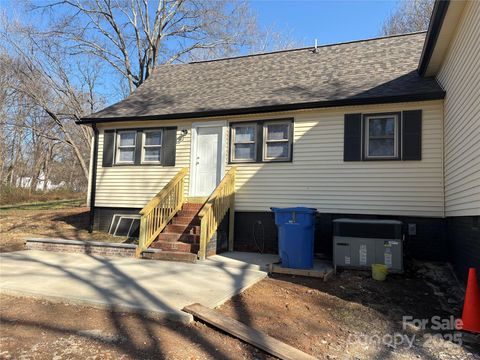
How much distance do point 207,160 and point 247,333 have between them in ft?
21.8

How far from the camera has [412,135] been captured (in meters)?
8.09

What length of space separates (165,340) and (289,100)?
271 inches

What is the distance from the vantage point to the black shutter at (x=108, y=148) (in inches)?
433

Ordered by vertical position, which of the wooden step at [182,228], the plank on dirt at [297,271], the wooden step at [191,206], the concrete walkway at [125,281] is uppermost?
the wooden step at [191,206]

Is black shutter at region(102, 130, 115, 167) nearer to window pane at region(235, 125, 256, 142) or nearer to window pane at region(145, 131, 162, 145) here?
window pane at region(145, 131, 162, 145)

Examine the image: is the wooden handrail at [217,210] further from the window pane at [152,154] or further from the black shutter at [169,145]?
the window pane at [152,154]

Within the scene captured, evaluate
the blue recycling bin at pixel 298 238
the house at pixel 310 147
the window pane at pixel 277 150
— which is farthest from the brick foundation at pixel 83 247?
the window pane at pixel 277 150

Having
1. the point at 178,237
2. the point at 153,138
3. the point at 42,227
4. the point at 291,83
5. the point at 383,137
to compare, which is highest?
the point at 291,83

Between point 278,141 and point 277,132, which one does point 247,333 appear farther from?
point 277,132

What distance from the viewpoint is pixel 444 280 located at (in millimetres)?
6473

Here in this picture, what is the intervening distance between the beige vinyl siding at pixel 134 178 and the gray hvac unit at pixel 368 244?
4777 millimetres

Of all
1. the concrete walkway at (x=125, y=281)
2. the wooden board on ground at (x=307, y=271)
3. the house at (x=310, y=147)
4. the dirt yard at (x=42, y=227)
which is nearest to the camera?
the concrete walkway at (x=125, y=281)

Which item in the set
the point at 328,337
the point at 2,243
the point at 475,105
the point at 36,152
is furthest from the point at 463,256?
the point at 36,152

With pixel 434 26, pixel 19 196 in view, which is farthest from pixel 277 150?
pixel 19 196
